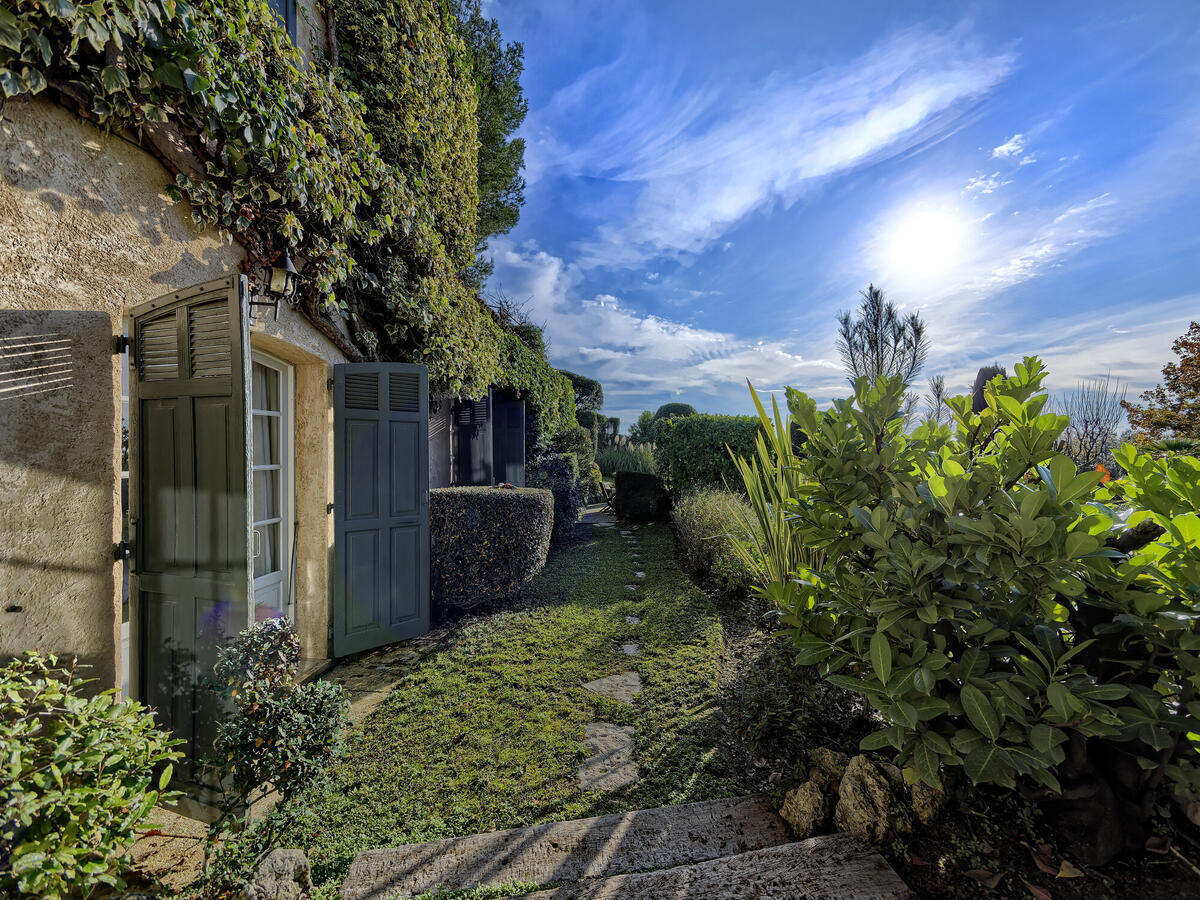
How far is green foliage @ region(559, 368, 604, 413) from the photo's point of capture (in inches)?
504

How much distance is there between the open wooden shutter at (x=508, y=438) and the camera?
7.27 meters

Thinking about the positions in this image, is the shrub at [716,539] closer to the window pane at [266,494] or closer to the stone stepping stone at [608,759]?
the stone stepping stone at [608,759]

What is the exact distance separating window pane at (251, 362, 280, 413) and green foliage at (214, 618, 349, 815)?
1.72 metres

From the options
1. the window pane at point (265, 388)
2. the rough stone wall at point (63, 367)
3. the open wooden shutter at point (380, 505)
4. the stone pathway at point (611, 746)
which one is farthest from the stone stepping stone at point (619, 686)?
the window pane at point (265, 388)

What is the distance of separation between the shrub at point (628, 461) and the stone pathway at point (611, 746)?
21.0 ft

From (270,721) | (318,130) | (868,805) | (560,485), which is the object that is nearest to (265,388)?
(318,130)

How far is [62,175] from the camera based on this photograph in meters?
1.79

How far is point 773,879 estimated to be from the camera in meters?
1.39

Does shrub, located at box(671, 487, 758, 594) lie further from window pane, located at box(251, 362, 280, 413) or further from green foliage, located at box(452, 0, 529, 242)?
green foliage, located at box(452, 0, 529, 242)

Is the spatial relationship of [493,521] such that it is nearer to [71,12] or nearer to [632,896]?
[632,896]

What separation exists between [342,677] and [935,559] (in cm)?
343

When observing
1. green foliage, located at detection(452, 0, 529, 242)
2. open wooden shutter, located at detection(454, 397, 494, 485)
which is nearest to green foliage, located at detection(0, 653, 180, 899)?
open wooden shutter, located at detection(454, 397, 494, 485)

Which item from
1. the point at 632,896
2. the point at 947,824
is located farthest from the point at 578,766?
the point at 947,824

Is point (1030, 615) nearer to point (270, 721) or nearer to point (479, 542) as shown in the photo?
point (270, 721)
